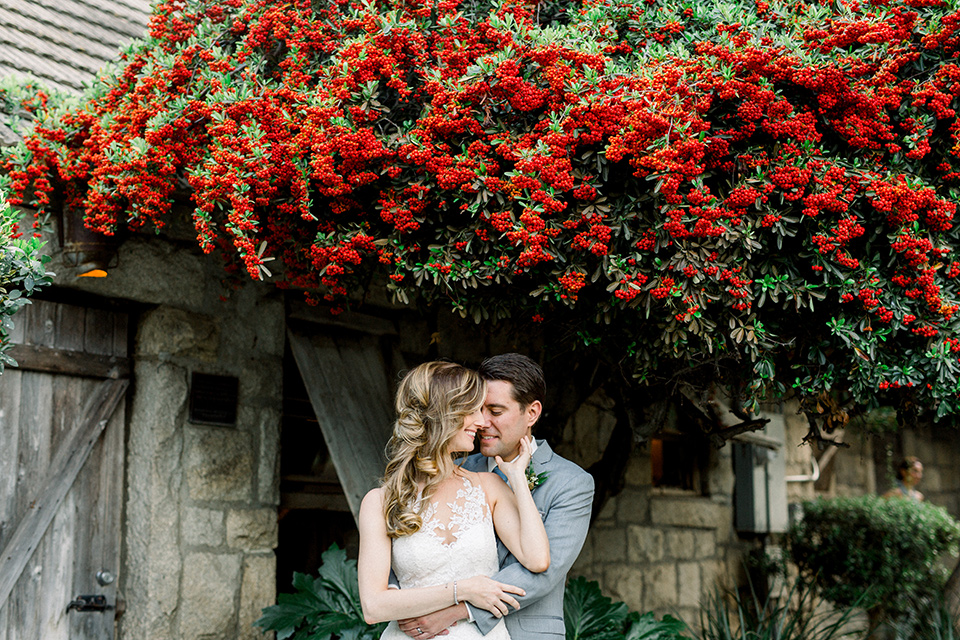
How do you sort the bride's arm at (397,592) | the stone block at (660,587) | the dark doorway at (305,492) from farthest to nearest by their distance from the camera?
the stone block at (660,587)
the dark doorway at (305,492)
the bride's arm at (397,592)

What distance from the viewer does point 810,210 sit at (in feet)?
9.49

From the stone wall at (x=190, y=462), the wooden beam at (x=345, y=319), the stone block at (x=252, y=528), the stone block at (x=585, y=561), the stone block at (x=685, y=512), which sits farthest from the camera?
the stone block at (x=685, y=512)

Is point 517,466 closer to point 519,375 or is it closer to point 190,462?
point 519,375

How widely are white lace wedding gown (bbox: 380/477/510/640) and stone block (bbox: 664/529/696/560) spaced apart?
410 cm

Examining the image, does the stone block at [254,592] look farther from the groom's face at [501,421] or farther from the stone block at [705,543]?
the stone block at [705,543]

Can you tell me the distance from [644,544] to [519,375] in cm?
381

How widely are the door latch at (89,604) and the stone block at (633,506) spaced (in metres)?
3.47

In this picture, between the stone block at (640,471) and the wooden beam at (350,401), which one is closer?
the wooden beam at (350,401)

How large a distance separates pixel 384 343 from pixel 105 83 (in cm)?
202

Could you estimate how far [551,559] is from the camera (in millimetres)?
2686

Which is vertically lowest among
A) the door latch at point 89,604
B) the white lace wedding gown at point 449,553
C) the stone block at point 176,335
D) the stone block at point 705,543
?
the stone block at point 705,543

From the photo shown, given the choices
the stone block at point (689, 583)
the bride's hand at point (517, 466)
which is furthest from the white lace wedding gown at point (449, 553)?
the stone block at point (689, 583)

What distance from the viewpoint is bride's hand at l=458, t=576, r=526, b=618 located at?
8.40 feet

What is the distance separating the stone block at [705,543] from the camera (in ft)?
22.3
